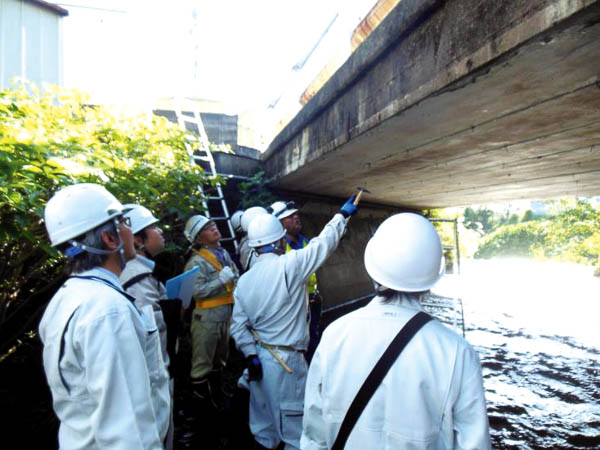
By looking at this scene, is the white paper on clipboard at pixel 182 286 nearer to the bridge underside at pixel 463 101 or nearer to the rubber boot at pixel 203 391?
the rubber boot at pixel 203 391

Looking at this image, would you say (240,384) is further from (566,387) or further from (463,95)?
(566,387)

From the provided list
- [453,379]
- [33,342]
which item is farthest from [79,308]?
[33,342]

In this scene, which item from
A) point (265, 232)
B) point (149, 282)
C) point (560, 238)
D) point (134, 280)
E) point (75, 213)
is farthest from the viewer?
point (560, 238)

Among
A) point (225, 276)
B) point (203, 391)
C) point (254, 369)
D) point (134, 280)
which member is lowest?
point (203, 391)

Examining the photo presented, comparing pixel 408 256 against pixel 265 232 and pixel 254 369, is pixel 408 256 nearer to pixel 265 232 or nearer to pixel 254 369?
pixel 265 232

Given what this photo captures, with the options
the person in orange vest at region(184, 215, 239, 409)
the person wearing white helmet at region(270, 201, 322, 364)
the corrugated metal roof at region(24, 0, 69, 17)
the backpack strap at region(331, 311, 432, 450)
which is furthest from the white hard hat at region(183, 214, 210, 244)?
the corrugated metal roof at region(24, 0, 69, 17)

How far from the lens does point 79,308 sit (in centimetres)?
133

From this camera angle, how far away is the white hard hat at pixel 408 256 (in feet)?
4.63

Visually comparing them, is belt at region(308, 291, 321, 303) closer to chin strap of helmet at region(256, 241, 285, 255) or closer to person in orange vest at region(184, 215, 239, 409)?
person in orange vest at region(184, 215, 239, 409)

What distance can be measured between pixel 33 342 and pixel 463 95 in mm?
5382

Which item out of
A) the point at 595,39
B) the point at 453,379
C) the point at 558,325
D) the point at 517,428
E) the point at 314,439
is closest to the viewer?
the point at 453,379

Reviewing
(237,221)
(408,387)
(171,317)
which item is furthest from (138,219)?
(237,221)

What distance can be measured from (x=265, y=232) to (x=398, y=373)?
1945 mm

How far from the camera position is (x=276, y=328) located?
9.52 ft
